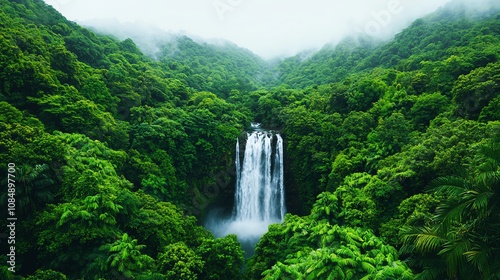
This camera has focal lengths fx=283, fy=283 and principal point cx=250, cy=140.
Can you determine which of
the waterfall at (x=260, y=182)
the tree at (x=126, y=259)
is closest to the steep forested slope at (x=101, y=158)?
the tree at (x=126, y=259)

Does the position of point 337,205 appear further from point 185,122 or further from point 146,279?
point 185,122

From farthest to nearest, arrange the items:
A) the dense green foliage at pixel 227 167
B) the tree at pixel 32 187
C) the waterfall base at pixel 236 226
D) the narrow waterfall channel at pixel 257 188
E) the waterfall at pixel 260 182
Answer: the waterfall at pixel 260 182
the narrow waterfall channel at pixel 257 188
the waterfall base at pixel 236 226
the tree at pixel 32 187
the dense green foliage at pixel 227 167

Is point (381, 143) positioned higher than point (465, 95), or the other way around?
point (465, 95)

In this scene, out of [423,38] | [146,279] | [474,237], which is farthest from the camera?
[423,38]

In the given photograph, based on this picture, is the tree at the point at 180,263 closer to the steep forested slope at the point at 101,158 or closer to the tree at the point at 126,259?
the steep forested slope at the point at 101,158

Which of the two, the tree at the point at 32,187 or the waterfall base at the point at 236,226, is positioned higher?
the tree at the point at 32,187

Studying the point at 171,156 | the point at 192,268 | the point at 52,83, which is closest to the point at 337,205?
the point at 192,268

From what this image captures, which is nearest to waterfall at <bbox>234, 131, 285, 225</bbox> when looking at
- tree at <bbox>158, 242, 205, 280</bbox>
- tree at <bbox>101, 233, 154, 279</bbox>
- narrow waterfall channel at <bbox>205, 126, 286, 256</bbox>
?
narrow waterfall channel at <bbox>205, 126, 286, 256</bbox>

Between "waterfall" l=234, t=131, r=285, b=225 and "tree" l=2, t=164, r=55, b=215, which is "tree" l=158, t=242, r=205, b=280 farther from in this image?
"waterfall" l=234, t=131, r=285, b=225
